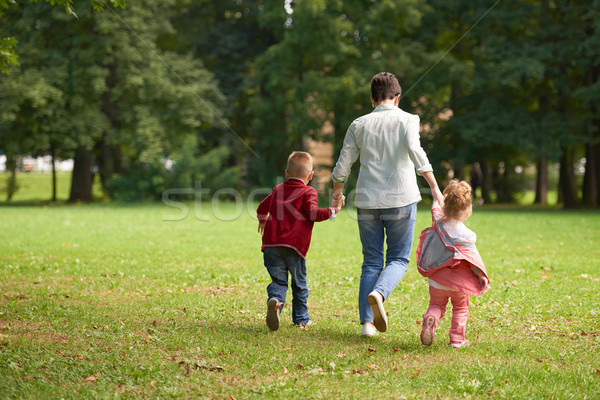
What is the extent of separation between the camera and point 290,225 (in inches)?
204

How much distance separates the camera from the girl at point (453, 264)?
15.1 feet

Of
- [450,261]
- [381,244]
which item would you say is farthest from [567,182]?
[450,261]

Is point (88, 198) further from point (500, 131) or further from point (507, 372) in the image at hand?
point (507, 372)

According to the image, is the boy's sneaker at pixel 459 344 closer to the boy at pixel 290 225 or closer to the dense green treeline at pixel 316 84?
the boy at pixel 290 225

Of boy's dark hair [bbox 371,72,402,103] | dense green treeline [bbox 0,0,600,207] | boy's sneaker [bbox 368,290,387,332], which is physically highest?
dense green treeline [bbox 0,0,600,207]

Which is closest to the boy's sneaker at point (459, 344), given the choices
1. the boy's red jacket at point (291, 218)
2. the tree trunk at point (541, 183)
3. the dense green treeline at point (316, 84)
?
the boy's red jacket at point (291, 218)

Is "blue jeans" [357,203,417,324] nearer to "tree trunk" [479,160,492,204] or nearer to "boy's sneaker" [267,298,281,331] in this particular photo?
"boy's sneaker" [267,298,281,331]

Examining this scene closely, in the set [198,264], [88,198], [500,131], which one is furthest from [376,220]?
[88,198]

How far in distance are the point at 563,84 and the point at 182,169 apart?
54.6 ft

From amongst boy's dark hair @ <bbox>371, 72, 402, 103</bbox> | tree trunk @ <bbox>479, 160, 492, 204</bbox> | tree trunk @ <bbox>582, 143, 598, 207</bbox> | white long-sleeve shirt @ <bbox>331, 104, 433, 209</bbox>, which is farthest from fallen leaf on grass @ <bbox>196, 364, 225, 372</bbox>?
tree trunk @ <bbox>479, 160, 492, 204</bbox>

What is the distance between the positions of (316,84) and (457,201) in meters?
22.1

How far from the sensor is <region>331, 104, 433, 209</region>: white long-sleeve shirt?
4828 mm

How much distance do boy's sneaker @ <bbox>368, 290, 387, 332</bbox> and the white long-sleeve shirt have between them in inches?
29.0

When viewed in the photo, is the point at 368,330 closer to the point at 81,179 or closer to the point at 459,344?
the point at 459,344
